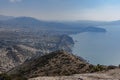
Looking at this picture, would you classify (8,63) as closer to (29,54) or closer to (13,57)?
(13,57)

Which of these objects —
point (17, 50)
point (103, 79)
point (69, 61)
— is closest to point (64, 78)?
point (103, 79)

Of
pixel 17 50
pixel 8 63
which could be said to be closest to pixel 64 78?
pixel 8 63

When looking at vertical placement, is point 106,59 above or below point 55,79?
below

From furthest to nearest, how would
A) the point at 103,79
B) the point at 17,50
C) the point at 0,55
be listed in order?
the point at 17,50 < the point at 0,55 < the point at 103,79

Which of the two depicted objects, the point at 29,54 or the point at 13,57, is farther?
the point at 29,54

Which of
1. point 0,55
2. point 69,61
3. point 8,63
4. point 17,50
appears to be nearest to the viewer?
point 69,61

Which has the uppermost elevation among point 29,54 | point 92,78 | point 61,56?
point 92,78

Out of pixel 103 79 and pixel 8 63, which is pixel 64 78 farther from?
pixel 8 63

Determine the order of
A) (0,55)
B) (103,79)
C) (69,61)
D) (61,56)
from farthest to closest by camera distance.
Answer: (0,55) < (61,56) < (69,61) < (103,79)

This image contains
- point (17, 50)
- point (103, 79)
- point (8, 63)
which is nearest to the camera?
point (103, 79)
